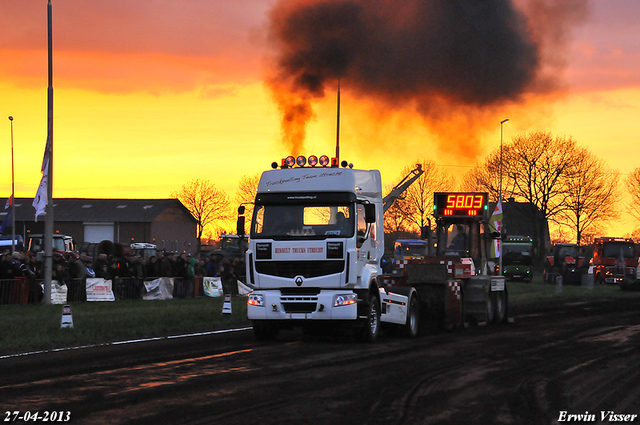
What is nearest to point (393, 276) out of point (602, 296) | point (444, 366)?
point (444, 366)

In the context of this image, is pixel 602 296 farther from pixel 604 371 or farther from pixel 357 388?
pixel 357 388

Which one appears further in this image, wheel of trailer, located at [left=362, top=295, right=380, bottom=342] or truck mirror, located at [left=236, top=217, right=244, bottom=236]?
wheel of trailer, located at [left=362, top=295, right=380, bottom=342]

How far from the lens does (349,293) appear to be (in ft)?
53.3

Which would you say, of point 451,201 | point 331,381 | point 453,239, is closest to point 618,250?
point 453,239

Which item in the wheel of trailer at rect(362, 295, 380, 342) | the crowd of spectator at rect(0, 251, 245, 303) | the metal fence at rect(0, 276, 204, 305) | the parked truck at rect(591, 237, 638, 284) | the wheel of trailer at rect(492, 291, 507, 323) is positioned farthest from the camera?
the parked truck at rect(591, 237, 638, 284)

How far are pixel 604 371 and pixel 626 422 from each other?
161 inches

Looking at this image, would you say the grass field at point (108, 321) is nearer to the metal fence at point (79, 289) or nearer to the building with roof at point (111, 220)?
the metal fence at point (79, 289)

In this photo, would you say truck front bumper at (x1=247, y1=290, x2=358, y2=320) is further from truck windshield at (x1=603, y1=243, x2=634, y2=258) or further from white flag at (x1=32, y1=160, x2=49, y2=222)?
truck windshield at (x1=603, y1=243, x2=634, y2=258)

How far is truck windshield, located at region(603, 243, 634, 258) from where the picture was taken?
51.7 meters

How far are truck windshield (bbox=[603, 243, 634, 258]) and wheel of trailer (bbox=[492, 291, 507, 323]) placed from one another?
1234 inches

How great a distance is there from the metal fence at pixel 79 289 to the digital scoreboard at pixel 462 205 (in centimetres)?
1188

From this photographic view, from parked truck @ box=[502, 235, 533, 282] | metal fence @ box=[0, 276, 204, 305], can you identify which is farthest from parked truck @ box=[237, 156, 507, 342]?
parked truck @ box=[502, 235, 533, 282]

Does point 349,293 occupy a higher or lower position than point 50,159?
lower

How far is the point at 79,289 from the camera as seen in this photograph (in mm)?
26812
